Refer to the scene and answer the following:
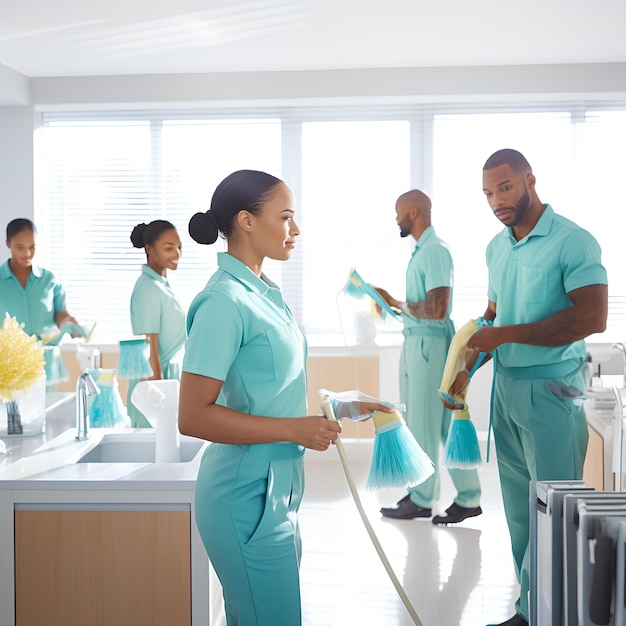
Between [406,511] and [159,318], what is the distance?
1.61 metres

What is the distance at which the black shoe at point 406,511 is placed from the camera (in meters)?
3.81

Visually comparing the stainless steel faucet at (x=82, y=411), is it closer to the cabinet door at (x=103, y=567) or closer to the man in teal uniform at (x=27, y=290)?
the cabinet door at (x=103, y=567)

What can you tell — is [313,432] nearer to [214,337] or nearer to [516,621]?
[214,337]

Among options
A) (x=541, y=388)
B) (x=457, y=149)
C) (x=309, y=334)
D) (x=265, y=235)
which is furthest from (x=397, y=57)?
(x=265, y=235)

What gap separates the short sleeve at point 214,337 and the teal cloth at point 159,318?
200 centimetres

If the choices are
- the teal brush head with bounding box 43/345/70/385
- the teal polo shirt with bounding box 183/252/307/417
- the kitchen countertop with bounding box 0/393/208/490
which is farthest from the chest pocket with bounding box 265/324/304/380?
the teal brush head with bounding box 43/345/70/385

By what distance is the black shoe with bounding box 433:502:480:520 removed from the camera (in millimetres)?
3713

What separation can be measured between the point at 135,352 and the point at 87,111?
10.6ft

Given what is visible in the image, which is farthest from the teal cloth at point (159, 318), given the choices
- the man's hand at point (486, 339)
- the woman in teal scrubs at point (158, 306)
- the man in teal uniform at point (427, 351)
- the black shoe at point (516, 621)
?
the black shoe at point (516, 621)

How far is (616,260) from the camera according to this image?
5.40m

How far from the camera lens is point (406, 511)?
12.5ft

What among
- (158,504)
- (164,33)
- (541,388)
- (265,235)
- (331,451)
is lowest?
(331,451)

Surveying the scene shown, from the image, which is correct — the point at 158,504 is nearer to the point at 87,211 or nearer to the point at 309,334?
the point at 309,334

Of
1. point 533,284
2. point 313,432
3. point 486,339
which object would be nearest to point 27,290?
Answer: point 486,339
